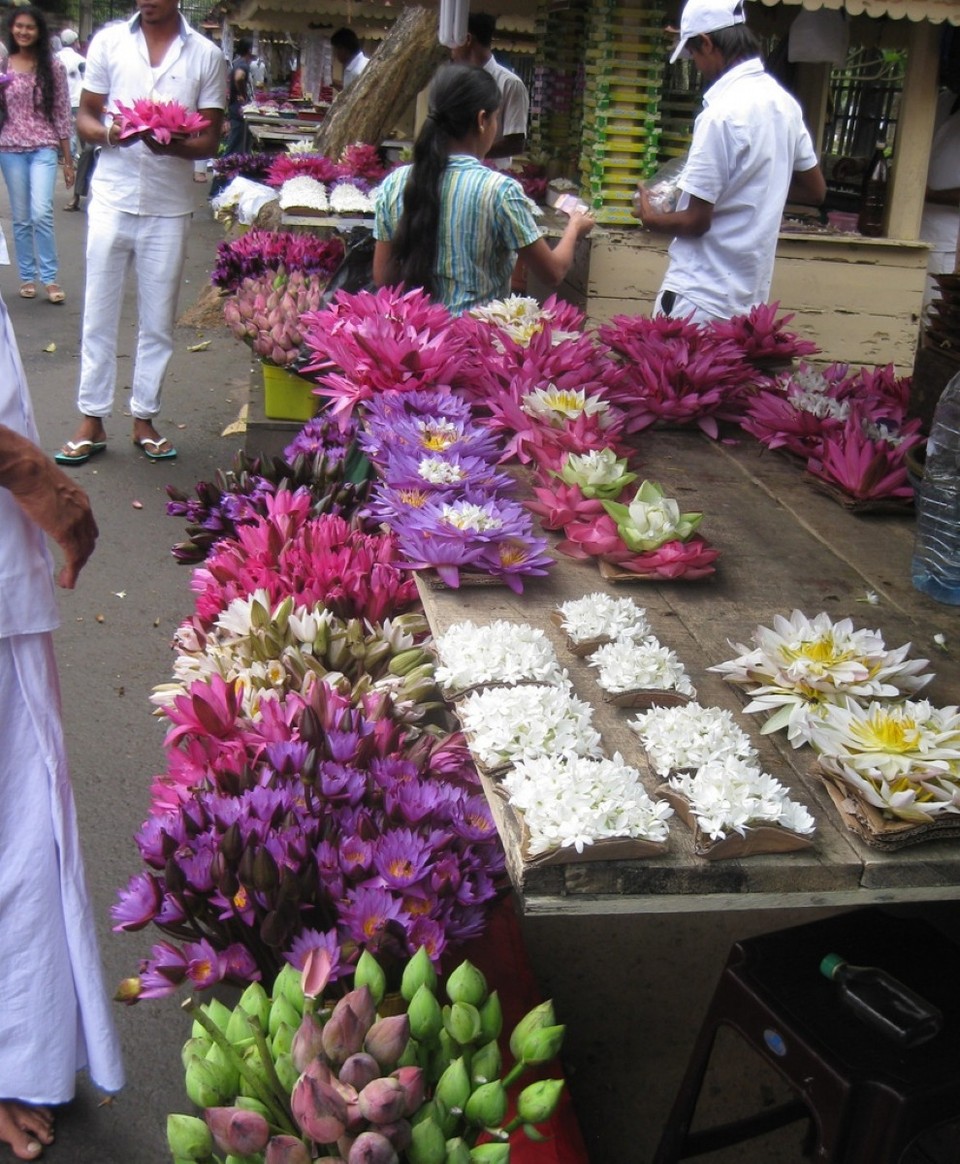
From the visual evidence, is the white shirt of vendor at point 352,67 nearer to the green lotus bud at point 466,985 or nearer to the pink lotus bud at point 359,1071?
the green lotus bud at point 466,985

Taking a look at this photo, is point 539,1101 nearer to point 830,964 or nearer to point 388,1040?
point 388,1040

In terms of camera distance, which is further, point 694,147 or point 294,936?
point 694,147

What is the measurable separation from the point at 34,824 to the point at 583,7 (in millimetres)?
6461

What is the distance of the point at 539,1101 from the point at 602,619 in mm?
689

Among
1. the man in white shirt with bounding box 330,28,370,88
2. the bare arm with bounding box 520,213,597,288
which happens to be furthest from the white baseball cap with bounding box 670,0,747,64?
the man in white shirt with bounding box 330,28,370,88

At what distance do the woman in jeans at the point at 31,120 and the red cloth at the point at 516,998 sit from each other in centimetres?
824

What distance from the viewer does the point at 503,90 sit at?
7.30 metres

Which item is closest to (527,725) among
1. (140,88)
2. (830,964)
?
(830,964)

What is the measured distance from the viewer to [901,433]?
9.11 ft

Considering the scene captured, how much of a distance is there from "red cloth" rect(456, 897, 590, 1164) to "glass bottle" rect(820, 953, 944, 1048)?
0.45m

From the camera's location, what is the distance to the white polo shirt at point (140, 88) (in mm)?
5340

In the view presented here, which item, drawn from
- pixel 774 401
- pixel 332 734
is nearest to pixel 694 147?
pixel 774 401

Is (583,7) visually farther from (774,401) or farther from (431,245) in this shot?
(774,401)

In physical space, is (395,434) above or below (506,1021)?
above
